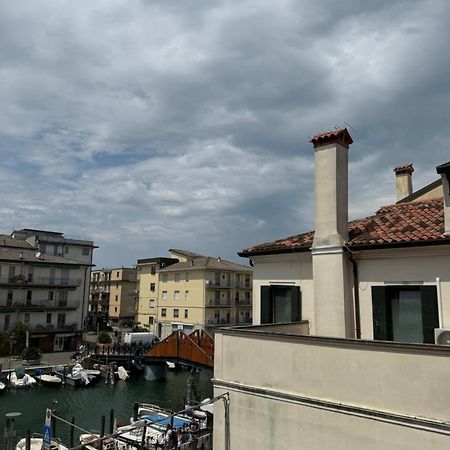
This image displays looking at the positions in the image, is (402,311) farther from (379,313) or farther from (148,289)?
(148,289)

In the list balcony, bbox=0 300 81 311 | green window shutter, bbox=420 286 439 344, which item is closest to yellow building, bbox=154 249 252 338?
balcony, bbox=0 300 81 311

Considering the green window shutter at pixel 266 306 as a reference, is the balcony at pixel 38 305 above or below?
below

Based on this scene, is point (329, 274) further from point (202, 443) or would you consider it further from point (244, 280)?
point (244, 280)

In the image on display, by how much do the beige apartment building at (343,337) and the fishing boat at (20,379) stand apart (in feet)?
93.9

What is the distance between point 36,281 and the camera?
47250 millimetres

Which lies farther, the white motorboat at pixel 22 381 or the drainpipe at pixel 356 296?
the white motorboat at pixel 22 381

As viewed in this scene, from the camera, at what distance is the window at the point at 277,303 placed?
1329 centimetres

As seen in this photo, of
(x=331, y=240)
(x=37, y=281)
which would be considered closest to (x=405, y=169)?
(x=331, y=240)

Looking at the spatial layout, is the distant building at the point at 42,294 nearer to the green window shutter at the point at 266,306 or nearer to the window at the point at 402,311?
the green window shutter at the point at 266,306

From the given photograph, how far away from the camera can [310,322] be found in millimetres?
12367

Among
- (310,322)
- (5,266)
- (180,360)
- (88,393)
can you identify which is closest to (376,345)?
(310,322)

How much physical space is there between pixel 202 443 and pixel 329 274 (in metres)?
12.2

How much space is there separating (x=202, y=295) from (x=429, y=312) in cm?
4629

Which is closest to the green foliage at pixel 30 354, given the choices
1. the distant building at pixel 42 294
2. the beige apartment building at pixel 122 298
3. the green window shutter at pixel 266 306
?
the distant building at pixel 42 294
